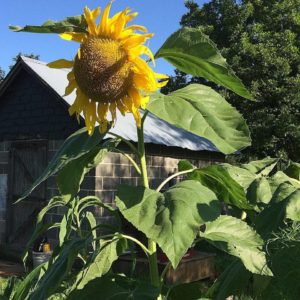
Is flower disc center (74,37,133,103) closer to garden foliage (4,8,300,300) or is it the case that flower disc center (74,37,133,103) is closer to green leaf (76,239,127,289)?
garden foliage (4,8,300,300)

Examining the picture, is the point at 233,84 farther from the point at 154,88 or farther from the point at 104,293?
the point at 104,293

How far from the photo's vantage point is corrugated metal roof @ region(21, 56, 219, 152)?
8.59m

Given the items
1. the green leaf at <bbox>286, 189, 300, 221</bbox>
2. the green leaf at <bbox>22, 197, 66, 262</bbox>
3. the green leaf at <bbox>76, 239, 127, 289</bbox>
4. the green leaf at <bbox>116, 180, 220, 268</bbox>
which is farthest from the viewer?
the green leaf at <bbox>22, 197, 66, 262</bbox>

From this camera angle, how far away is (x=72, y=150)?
5.78 ft

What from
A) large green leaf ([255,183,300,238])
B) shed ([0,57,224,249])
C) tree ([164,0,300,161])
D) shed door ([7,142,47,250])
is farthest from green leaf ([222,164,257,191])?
tree ([164,0,300,161])

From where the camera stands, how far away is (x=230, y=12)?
19.8 metres

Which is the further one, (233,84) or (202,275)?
(202,275)

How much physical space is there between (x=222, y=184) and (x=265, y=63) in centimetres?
1667

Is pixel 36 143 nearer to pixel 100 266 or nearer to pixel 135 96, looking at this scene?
pixel 100 266

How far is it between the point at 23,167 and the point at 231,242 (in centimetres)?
854

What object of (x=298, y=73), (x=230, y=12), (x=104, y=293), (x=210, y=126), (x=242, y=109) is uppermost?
(x=230, y=12)

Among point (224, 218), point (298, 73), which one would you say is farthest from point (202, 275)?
point (298, 73)

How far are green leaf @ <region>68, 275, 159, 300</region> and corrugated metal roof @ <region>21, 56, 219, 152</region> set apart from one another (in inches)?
242

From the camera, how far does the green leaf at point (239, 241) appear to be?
1603mm
